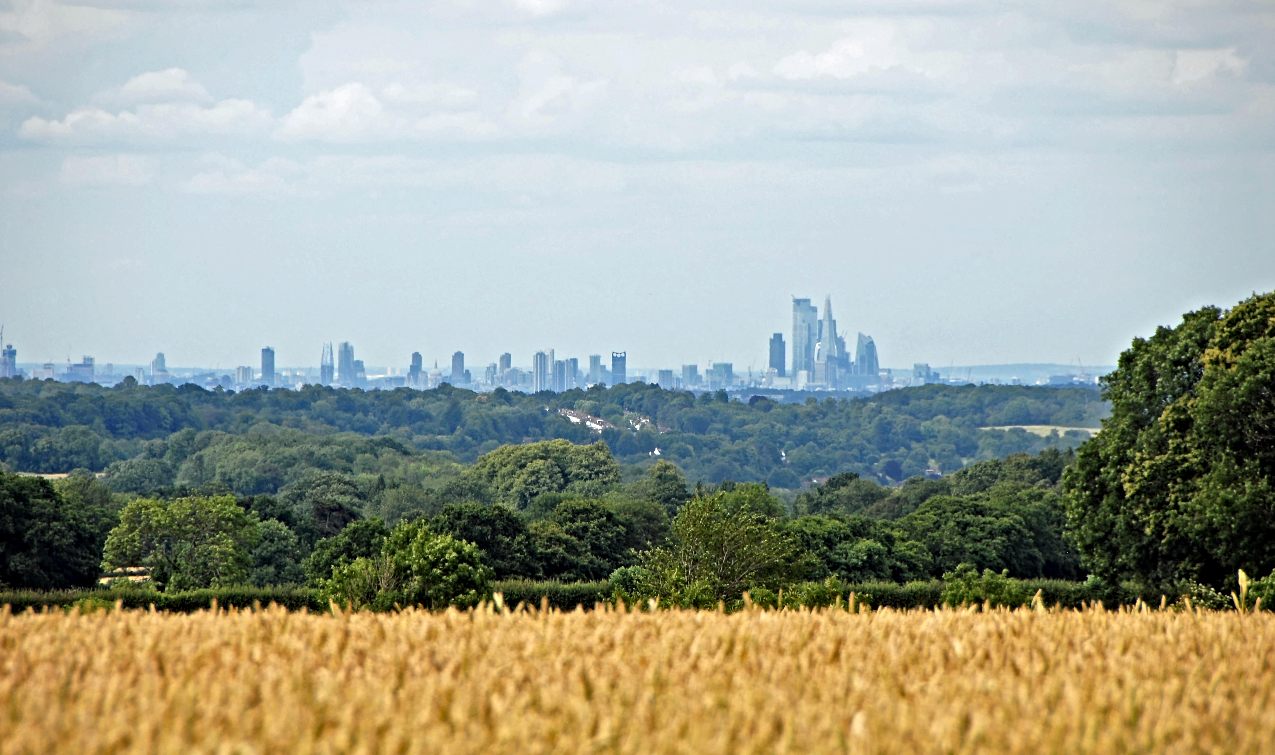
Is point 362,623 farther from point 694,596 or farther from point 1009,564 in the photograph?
point 1009,564

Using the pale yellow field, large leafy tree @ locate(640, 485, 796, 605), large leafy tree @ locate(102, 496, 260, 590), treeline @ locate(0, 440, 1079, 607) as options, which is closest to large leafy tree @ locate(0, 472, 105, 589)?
treeline @ locate(0, 440, 1079, 607)

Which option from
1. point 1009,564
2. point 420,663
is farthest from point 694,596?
point 1009,564

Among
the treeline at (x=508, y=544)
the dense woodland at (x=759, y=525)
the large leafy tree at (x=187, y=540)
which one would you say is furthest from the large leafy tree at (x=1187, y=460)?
the large leafy tree at (x=187, y=540)

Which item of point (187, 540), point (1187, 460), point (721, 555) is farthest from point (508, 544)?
point (1187, 460)

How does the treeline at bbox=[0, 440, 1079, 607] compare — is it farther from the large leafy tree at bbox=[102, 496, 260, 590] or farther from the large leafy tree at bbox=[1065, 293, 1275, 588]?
the large leafy tree at bbox=[1065, 293, 1275, 588]

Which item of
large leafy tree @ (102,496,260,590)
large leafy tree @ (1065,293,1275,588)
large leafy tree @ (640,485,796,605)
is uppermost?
large leafy tree @ (1065,293,1275,588)

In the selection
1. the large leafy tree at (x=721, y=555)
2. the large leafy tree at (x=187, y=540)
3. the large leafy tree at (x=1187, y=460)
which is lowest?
the large leafy tree at (x=187, y=540)

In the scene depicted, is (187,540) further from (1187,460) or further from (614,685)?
(614,685)

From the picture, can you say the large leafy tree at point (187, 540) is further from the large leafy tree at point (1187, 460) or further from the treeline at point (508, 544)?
the large leafy tree at point (1187, 460)
